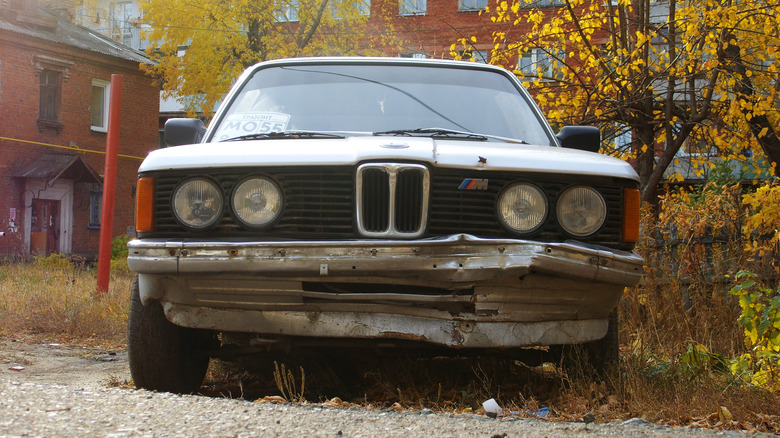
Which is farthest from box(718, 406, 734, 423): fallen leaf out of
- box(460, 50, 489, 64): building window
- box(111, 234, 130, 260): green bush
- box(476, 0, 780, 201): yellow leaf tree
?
box(111, 234, 130, 260): green bush

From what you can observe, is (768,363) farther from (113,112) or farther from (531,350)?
(113,112)

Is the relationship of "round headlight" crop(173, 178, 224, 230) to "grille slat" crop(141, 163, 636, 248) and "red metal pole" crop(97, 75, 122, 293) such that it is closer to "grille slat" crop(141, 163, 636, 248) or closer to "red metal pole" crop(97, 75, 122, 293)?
"grille slat" crop(141, 163, 636, 248)

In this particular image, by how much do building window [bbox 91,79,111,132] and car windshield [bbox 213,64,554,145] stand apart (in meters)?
24.8

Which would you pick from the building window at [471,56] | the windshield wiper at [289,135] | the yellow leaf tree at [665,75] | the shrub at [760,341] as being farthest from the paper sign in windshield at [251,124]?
the yellow leaf tree at [665,75]

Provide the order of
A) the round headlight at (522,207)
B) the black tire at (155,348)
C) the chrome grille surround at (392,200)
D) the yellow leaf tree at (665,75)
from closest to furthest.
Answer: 1. the chrome grille surround at (392,200)
2. the round headlight at (522,207)
3. the black tire at (155,348)
4. the yellow leaf tree at (665,75)

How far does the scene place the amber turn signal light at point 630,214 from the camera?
362 cm

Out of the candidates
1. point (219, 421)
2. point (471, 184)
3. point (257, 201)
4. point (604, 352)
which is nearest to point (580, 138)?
point (604, 352)

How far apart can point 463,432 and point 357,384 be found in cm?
179

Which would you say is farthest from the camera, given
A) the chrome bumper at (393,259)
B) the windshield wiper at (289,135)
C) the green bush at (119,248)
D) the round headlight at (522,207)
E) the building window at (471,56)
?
the green bush at (119,248)

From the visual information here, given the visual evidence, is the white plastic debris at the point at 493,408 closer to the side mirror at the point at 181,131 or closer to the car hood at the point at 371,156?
the car hood at the point at 371,156

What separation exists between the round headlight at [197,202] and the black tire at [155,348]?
1.45ft

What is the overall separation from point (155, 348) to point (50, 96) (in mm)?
24765

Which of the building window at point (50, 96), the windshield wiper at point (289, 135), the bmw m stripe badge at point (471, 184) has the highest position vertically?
the building window at point (50, 96)

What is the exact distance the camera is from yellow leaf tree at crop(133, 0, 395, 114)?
21.8 m
